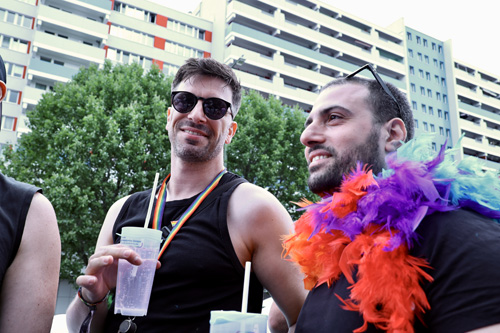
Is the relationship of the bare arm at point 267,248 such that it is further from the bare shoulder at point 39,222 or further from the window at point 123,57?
the window at point 123,57

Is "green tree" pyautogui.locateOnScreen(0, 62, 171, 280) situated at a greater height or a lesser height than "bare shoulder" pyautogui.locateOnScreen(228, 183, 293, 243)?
greater

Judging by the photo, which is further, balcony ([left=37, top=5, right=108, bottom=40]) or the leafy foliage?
balcony ([left=37, top=5, right=108, bottom=40])

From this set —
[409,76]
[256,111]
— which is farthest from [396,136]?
[409,76]

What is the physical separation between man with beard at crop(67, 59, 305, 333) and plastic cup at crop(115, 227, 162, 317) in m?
0.08

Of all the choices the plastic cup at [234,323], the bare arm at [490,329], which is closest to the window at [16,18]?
the plastic cup at [234,323]

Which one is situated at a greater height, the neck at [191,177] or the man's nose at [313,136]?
the man's nose at [313,136]

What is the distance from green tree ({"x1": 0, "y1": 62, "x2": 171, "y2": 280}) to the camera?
1192cm

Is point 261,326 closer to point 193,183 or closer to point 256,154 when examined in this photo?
point 193,183

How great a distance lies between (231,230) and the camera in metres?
2.25

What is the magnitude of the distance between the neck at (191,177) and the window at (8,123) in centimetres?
2623

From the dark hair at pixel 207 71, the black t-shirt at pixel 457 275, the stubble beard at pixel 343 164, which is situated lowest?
the black t-shirt at pixel 457 275

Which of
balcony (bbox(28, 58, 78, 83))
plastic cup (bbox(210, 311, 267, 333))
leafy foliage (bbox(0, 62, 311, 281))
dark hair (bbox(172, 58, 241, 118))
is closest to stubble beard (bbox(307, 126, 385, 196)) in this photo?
plastic cup (bbox(210, 311, 267, 333))

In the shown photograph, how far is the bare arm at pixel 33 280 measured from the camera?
1610mm

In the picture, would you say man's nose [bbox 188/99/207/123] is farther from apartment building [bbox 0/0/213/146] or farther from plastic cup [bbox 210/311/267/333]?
apartment building [bbox 0/0/213/146]
